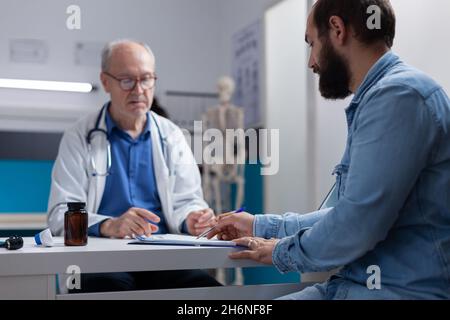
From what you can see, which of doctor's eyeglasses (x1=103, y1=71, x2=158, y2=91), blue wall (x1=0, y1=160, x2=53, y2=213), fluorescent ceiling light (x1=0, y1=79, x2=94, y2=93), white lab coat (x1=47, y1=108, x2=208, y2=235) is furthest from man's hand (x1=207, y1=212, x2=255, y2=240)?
fluorescent ceiling light (x1=0, y1=79, x2=94, y2=93)

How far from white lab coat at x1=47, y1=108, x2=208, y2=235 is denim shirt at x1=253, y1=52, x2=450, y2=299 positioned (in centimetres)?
92

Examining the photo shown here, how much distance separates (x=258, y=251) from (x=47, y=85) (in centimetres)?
319

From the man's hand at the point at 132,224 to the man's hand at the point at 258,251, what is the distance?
0.35m

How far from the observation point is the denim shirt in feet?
3.10

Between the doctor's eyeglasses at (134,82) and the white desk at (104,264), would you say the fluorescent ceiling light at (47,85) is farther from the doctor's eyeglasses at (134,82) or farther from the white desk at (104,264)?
the white desk at (104,264)

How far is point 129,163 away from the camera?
1.94 m

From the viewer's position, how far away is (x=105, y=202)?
6.21 ft

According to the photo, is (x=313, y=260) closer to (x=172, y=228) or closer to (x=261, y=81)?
(x=172, y=228)

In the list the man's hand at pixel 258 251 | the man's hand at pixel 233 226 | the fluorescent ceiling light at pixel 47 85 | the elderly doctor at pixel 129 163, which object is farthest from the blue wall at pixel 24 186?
the man's hand at pixel 258 251

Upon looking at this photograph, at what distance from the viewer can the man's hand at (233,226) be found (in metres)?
1.36
